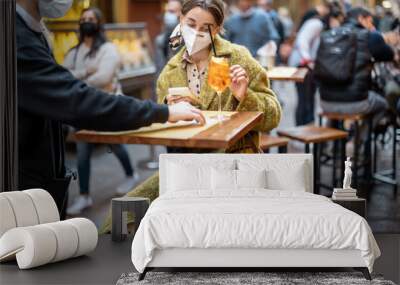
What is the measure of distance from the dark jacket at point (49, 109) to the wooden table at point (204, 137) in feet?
0.63

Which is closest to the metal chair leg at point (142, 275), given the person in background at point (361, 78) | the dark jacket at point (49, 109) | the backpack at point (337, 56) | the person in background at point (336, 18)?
the dark jacket at point (49, 109)

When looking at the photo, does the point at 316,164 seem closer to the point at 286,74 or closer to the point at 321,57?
the point at 286,74

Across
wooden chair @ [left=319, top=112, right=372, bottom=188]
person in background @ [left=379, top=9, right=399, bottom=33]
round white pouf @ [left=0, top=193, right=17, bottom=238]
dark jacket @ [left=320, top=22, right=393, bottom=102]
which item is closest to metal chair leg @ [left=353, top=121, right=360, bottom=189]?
wooden chair @ [left=319, top=112, right=372, bottom=188]

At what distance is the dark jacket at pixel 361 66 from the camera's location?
677 centimetres

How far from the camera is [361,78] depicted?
7020 millimetres

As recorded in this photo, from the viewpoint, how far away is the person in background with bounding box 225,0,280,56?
6.73m

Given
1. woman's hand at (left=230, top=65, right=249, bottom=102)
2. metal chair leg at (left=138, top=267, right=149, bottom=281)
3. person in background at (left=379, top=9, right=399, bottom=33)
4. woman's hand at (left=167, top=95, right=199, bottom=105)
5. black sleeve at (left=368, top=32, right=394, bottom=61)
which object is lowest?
metal chair leg at (left=138, top=267, right=149, bottom=281)

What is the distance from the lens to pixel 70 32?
722 cm

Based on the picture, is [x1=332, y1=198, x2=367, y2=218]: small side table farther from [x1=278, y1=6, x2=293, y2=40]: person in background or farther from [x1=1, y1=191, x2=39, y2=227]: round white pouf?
[x1=278, y1=6, x2=293, y2=40]: person in background

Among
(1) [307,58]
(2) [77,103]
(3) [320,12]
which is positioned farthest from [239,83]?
(3) [320,12]

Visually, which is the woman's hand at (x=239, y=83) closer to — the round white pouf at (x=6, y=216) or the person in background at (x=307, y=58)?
the person in background at (x=307, y=58)

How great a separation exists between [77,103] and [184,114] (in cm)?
69

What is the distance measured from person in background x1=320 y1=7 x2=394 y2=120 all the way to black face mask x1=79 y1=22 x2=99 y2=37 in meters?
1.84

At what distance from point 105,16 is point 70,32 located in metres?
4.07
